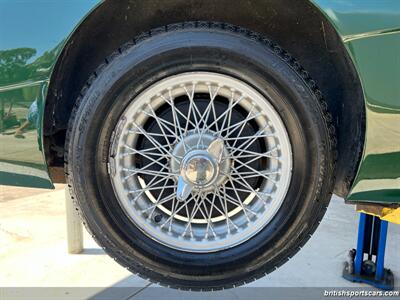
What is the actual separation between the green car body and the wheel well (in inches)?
2.6

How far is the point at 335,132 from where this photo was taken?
171cm

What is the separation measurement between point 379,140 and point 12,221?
3990 millimetres

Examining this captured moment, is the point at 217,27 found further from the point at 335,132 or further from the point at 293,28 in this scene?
the point at 335,132

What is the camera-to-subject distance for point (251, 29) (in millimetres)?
1681

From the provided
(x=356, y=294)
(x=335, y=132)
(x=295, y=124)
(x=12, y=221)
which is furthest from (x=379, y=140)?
(x=12, y=221)

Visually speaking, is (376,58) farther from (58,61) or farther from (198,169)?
(58,61)

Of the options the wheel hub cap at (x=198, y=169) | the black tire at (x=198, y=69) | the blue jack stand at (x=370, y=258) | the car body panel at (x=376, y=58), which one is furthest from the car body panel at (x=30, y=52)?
the blue jack stand at (x=370, y=258)

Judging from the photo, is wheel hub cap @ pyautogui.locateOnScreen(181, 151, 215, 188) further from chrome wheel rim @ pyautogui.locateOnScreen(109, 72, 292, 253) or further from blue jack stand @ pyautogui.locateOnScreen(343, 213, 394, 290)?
blue jack stand @ pyautogui.locateOnScreen(343, 213, 394, 290)

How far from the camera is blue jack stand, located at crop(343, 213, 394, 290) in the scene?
318cm

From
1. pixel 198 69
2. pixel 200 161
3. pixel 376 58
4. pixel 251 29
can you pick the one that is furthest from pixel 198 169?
pixel 376 58

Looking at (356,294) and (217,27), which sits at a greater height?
(217,27)

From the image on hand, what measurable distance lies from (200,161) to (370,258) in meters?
2.48

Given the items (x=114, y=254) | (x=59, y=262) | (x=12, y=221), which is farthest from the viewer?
(x=12, y=221)

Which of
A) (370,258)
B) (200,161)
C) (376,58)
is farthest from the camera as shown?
(370,258)
